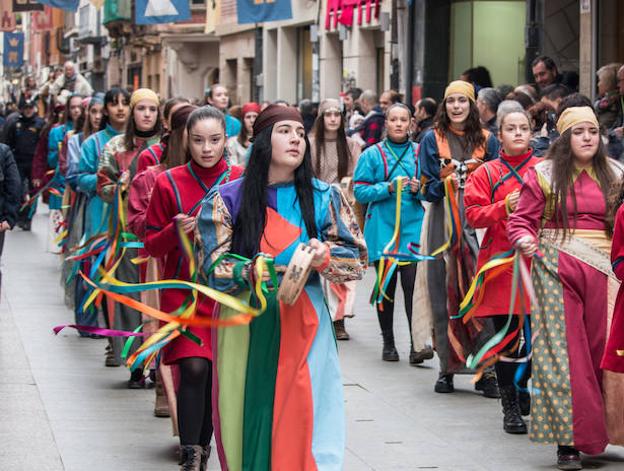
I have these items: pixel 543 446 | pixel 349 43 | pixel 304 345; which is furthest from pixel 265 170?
pixel 349 43

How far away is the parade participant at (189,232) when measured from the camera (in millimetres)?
7008

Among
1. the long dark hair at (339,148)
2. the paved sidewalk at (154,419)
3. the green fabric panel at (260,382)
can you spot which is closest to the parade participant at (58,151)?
the long dark hair at (339,148)

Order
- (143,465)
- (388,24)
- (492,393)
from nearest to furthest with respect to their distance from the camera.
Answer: (143,465)
(492,393)
(388,24)

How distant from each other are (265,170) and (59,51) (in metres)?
75.2

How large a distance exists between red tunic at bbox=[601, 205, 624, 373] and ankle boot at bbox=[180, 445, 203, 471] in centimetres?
197

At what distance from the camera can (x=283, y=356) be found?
6.14 m

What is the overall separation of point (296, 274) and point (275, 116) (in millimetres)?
759

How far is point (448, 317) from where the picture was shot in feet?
33.4

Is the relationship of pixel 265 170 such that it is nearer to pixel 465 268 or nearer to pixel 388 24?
pixel 465 268

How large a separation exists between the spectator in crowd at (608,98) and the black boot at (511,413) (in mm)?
4504

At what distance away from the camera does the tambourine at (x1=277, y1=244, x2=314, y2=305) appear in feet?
19.3

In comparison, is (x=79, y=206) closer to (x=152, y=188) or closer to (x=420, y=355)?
(x=420, y=355)

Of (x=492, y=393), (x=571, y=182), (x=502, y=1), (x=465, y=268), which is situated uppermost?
(x=502, y=1)

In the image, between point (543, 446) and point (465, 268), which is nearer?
point (543, 446)
